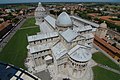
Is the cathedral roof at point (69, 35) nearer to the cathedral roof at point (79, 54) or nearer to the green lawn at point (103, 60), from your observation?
the cathedral roof at point (79, 54)

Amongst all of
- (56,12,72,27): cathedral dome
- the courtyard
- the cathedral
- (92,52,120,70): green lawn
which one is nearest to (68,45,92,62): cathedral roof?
the cathedral

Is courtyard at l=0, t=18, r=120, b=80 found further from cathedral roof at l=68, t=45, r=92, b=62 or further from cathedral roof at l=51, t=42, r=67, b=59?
cathedral roof at l=51, t=42, r=67, b=59

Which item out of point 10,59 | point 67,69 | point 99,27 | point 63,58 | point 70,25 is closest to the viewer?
point 63,58

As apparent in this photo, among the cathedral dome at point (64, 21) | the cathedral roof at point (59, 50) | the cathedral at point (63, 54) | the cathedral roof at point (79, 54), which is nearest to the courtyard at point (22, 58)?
the cathedral at point (63, 54)

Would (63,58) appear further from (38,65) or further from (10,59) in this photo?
(10,59)

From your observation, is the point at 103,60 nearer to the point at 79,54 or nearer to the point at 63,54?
the point at 79,54

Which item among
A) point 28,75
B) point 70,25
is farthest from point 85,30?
point 28,75
